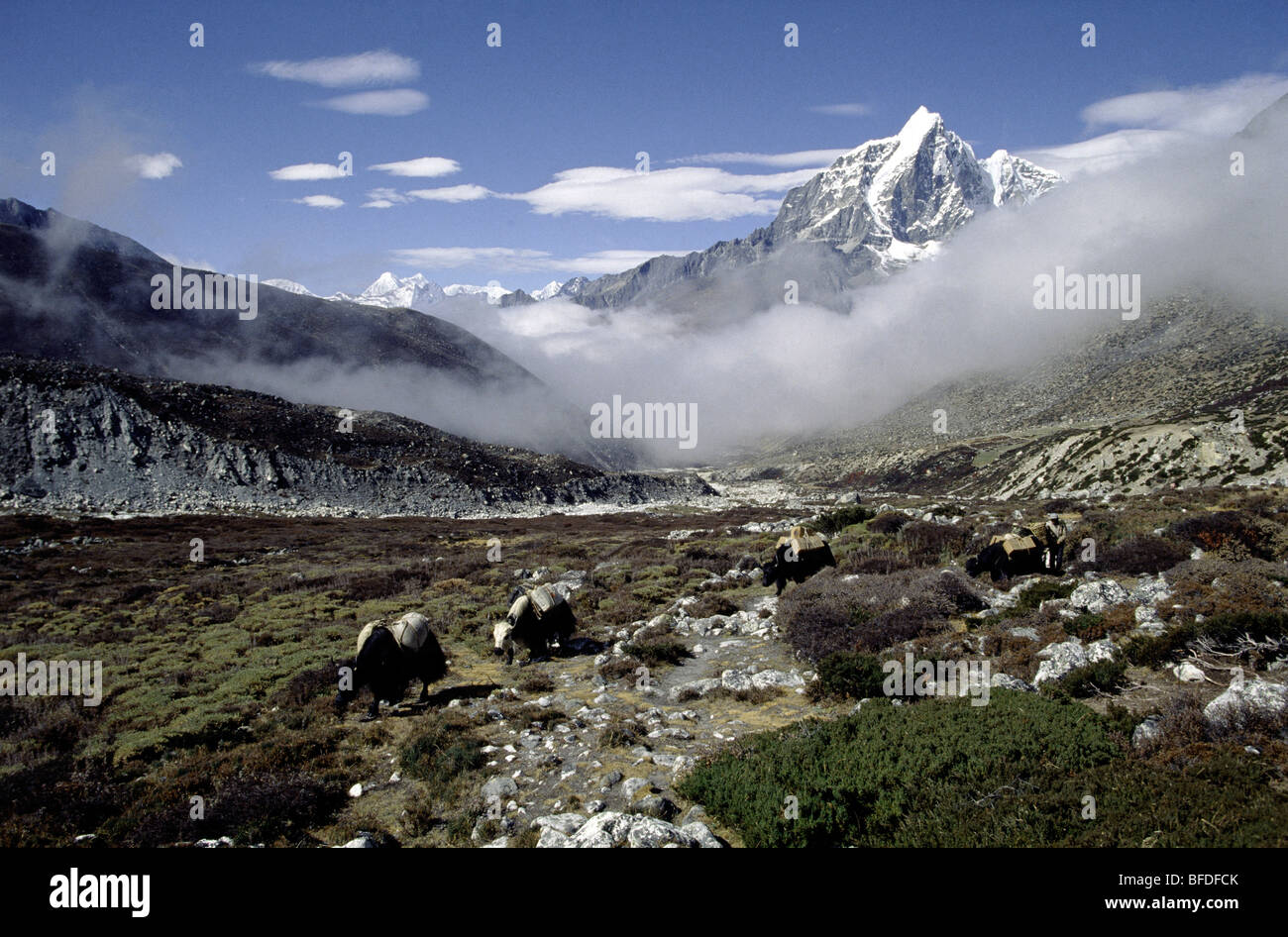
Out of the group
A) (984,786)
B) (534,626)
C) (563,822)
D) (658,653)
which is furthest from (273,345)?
(984,786)

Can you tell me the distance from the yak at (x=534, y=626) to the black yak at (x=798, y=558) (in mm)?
6652

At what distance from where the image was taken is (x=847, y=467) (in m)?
132

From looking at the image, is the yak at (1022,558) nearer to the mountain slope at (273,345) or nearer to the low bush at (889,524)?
the low bush at (889,524)

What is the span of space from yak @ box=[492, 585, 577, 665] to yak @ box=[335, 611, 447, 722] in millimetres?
2755

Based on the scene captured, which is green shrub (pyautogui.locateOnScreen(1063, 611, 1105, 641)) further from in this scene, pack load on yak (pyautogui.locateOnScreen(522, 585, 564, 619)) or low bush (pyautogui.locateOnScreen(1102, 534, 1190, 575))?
pack load on yak (pyautogui.locateOnScreen(522, 585, 564, 619))

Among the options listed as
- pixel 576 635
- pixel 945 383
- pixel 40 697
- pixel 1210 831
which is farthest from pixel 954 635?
pixel 945 383

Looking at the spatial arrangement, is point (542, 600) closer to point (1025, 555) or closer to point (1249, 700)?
point (1249, 700)

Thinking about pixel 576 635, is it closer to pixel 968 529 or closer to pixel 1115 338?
pixel 968 529

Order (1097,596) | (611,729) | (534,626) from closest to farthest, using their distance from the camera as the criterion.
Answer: (611,729)
(1097,596)
(534,626)

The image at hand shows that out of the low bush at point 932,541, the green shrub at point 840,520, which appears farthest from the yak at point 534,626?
the green shrub at point 840,520

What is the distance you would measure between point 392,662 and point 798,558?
37.9 feet

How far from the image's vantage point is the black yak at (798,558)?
1844cm

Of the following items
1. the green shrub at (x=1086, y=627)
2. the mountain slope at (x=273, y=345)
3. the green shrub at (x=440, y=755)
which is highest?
the mountain slope at (x=273, y=345)

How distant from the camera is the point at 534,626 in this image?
48.3 ft
